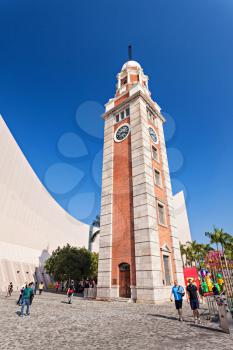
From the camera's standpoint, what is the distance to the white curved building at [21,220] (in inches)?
1543

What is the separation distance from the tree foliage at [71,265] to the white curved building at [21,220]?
8.19 m

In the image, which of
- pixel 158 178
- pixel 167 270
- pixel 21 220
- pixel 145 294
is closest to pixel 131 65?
pixel 158 178

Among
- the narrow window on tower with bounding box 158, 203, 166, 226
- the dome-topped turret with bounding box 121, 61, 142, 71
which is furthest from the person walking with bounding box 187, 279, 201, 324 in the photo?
the dome-topped turret with bounding box 121, 61, 142, 71

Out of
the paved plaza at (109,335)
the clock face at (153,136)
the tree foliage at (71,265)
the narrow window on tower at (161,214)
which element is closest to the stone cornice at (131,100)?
the clock face at (153,136)

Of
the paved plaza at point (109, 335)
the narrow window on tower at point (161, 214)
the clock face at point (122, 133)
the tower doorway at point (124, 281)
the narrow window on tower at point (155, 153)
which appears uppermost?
the clock face at point (122, 133)

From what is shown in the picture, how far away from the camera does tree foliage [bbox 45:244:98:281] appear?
31.4 metres

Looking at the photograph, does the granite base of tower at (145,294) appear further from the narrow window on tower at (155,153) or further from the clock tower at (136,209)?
the narrow window on tower at (155,153)

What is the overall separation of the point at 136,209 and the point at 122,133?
9.91 m

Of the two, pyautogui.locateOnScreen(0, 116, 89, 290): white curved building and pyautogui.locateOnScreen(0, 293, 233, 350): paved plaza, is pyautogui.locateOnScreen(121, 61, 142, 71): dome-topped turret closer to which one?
pyautogui.locateOnScreen(0, 116, 89, 290): white curved building

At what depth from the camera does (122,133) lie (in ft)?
83.0

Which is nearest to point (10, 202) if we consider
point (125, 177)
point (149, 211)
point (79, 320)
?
point (125, 177)

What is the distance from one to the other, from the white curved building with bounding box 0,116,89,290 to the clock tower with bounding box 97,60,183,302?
23064 millimetres

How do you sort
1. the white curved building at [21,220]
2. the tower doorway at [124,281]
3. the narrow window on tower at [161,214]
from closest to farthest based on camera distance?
1. the tower doorway at [124,281]
2. the narrow window on tower at [161,214]
3. the white curved building at [21,220]

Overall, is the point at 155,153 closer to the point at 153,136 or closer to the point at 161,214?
the point at 153,136
